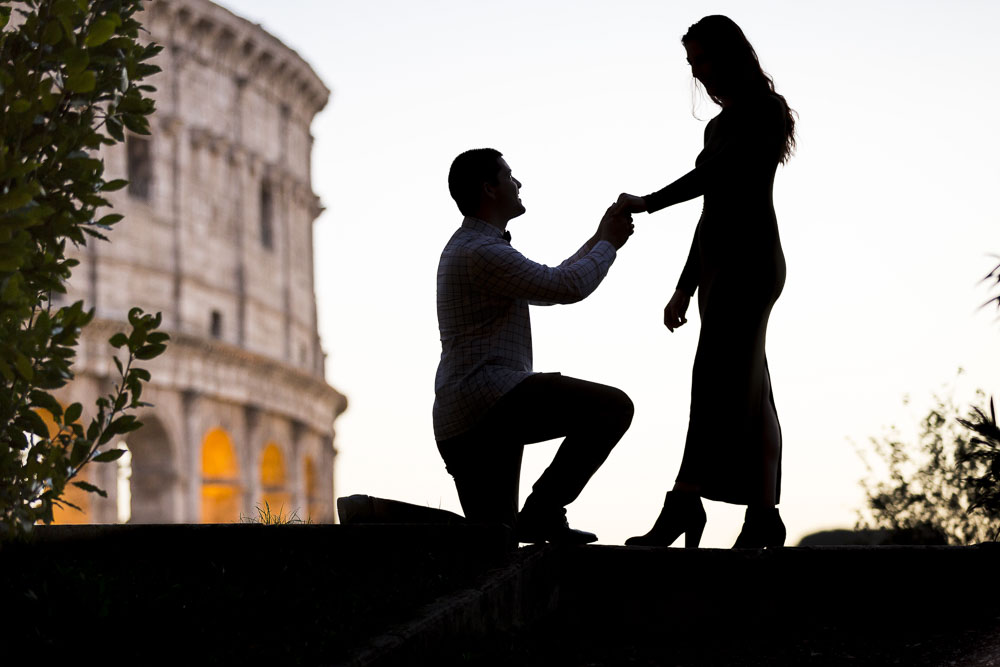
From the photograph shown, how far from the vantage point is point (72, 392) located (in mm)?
32719

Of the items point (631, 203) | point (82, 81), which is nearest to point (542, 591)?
point (631, 203)

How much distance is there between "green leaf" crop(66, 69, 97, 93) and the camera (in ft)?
11.8

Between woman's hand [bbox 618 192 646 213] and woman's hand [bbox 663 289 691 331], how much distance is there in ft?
1.28

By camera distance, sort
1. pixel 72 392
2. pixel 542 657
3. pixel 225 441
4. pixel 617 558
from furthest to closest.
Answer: pixel 225 441
pixel 72 392
pixel 617 558
pixel 542 657

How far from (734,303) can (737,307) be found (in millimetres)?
17

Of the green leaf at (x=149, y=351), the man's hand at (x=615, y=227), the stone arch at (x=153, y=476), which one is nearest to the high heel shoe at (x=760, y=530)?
the man's hand at (x=615, y=227)

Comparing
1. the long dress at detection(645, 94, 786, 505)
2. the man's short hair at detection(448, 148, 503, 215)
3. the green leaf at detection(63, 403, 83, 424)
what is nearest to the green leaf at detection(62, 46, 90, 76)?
the green leaf at detection(63, 403, 83, 424)

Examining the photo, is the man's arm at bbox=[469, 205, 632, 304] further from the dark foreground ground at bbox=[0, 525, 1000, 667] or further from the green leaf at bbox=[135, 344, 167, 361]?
the green leaf at bbox=[135, 344, 167, 361]

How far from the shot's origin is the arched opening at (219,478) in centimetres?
3731

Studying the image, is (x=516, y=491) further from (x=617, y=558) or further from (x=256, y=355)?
(x=256, y=355)

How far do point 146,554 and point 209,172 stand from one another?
34578 mm

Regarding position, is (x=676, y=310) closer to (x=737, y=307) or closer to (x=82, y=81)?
(x=737, y=307)

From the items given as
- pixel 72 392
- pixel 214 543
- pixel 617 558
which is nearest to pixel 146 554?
pixel 214 543

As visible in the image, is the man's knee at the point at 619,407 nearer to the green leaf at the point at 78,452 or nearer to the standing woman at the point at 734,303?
the standing woman at the point at 734,303
